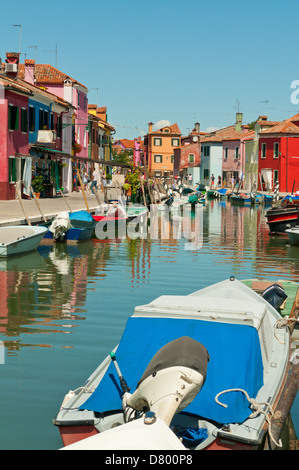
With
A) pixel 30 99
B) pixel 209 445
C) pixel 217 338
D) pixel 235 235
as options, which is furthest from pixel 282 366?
pixel 30 99

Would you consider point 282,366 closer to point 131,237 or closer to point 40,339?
point 40,339

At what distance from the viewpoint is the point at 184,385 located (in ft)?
19.0

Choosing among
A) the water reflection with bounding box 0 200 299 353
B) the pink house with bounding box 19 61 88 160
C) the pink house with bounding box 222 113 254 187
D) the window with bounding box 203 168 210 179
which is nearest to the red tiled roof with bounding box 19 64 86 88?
the pink house with bounding box 19 61 88 160

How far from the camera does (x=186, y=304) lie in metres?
7.79

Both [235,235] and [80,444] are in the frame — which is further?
[235,235]

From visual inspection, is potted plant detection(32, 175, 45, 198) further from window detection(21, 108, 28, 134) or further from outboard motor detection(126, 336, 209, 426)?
outboard motor detection(126, 336, 209, 426)

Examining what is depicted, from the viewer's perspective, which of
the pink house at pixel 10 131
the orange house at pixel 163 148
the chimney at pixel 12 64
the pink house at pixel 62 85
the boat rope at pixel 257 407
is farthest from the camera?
the orange house at pixel 163 148

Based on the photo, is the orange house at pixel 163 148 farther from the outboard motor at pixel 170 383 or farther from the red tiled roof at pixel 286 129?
the outboard motor at pixel 170 383

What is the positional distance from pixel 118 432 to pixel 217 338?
2.26m

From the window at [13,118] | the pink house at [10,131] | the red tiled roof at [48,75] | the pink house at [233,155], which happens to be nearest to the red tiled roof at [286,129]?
the pink house at [233,155]

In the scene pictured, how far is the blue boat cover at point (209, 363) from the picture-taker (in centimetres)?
635

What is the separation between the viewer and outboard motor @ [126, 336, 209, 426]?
5.65 meters

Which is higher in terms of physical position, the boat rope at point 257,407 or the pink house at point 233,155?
the pink house at point 233,155

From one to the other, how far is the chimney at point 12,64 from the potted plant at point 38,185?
6.07m
